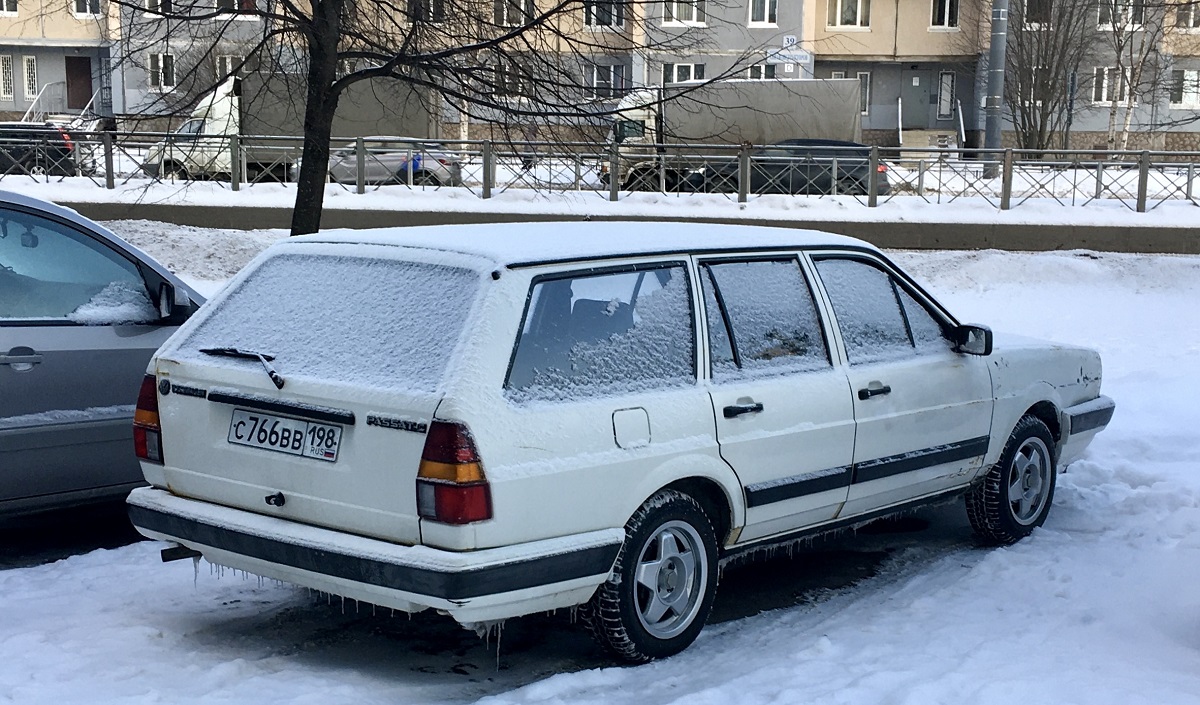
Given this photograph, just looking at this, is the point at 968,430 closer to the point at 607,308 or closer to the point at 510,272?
the point at 607,308

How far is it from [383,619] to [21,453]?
5.78 feet

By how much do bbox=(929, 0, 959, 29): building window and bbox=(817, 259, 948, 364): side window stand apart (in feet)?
149

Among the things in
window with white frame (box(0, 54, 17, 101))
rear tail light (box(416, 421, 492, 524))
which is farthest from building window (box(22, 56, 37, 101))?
rear tail light (box(416, 421, 492, 524))

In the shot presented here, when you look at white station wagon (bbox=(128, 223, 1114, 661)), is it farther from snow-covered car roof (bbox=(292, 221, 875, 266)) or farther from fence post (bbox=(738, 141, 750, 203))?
fence post (bbox=(738, 141, 750, 203))

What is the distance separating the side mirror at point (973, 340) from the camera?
218 inches

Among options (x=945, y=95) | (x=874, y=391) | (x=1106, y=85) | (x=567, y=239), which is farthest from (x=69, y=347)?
(x=1106, y=85)

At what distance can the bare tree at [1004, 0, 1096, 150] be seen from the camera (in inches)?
1578

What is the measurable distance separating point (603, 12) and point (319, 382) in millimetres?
7138

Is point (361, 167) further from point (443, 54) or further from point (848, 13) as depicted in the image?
point (848, 13)

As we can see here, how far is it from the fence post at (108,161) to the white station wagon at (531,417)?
18352 mm

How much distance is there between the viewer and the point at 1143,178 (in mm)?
20844

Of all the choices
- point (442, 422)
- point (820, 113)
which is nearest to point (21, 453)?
point (442, 422)

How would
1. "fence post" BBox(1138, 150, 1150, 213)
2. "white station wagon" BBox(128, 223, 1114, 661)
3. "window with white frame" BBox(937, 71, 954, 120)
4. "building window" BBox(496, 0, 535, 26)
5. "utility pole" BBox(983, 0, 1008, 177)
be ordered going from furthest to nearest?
"window with white frame" BBox(937, 71, 954, 120) < "utility pole" BBox(983, 0, 1008, 177) < "fence post" BBox(1138, 150, 1150, 213) < "building window" BBox(496, 0, 535, 26) < "white station wagon" BBox(128, 223, 1114, 661)

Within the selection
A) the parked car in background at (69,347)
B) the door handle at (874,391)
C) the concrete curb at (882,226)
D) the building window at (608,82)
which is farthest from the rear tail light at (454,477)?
the concrete curb at (882,226)
